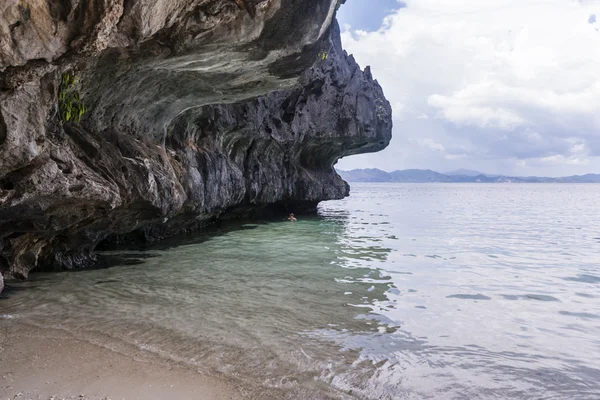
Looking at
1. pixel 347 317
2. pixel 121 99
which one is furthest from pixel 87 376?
pixel 121 99

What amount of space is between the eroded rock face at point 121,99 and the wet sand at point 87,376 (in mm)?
2951

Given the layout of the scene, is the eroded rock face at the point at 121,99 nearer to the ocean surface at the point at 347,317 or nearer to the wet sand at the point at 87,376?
the ocean surface at the point at 347,317

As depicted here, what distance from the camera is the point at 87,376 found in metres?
4.85

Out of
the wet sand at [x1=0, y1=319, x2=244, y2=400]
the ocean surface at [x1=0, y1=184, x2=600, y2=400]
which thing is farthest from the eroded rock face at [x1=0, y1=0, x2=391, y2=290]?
the wet sand at [x1=0, y1=319, x2=244, y2=400]

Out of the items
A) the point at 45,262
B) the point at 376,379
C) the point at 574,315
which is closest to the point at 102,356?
the point at 376,379

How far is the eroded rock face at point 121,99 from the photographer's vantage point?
5.97 metres

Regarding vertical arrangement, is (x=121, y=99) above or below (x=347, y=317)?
above

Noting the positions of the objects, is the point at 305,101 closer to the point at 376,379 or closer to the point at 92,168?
the point at 92,168

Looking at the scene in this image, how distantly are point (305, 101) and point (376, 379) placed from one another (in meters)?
24.6

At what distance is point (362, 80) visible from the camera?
1355 inches

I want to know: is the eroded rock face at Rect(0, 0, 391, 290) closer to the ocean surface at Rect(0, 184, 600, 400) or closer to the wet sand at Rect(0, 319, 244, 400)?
the ocean surface at Rect(0, 184, 600, 400)

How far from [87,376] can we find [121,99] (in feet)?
23.9

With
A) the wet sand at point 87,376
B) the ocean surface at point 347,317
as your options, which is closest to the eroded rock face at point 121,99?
the ocean surface at point 347,317

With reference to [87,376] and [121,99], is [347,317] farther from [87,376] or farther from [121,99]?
[121,99]
